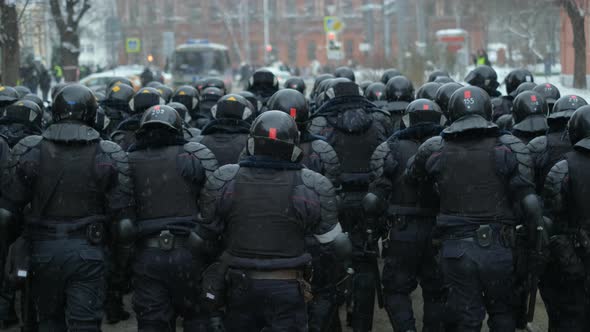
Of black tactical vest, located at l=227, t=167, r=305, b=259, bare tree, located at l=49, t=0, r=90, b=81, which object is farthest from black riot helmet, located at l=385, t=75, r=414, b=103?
bare tree, located at l=49, t=0, r=90, b=81

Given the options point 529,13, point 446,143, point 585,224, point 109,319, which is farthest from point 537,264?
point 529,13

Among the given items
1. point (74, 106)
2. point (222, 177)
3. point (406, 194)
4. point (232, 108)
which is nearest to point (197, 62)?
point (232, 108)

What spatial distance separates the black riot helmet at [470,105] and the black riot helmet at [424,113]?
0.94 metres

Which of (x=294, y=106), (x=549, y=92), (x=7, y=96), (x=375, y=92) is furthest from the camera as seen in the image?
(x=375, y=92)

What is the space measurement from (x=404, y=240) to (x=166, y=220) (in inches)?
77.8

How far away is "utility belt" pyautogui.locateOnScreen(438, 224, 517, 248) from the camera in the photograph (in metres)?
6.06

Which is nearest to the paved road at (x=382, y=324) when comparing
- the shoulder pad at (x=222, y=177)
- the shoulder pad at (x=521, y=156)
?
the shoulder pad at (x=521, y=156)

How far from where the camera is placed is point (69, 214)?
6164mm

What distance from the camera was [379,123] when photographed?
8570 mm

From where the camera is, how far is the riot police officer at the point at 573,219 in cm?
624

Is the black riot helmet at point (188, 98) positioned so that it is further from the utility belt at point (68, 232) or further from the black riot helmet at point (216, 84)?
the utility belt at point (68, 232)

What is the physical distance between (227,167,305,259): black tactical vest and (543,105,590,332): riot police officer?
6.72ft

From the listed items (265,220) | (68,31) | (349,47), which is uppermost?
(68,31)

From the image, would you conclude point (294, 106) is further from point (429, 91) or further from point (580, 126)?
point (580, 126)
